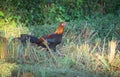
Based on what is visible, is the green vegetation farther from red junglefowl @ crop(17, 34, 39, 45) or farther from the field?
red junglefowl @ crop(17, 34, 39, 45)

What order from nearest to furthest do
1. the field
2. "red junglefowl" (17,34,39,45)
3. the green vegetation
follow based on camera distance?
1. the field
2. the green vegetation
3. "red junglefowl" (17,34,39,45)

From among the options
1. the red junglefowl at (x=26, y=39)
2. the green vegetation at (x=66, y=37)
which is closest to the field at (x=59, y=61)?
the green vegetation at (x=66, y=37)

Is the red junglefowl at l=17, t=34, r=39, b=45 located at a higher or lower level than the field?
higher

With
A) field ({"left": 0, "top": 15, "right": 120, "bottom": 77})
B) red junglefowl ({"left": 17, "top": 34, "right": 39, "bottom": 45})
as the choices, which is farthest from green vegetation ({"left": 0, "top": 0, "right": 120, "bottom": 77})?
red junglefowl ({"left": 17, "top": 34, "right": 39, "bottom": 45})

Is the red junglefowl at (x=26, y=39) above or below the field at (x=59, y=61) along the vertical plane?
above

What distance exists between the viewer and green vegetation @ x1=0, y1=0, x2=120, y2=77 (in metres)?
8.44

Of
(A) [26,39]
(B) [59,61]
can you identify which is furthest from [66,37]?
(B) [59,61]

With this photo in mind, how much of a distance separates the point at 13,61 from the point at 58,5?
581 centimetres

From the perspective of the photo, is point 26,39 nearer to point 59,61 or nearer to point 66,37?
point 59,61

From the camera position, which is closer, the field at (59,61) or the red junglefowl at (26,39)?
the field at (59,61)

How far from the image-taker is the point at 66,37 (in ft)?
37.1

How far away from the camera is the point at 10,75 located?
25.8 ft

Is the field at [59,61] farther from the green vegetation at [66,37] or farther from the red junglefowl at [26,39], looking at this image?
the red junglefowl at [26,39]

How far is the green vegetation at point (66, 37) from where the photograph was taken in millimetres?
8438
